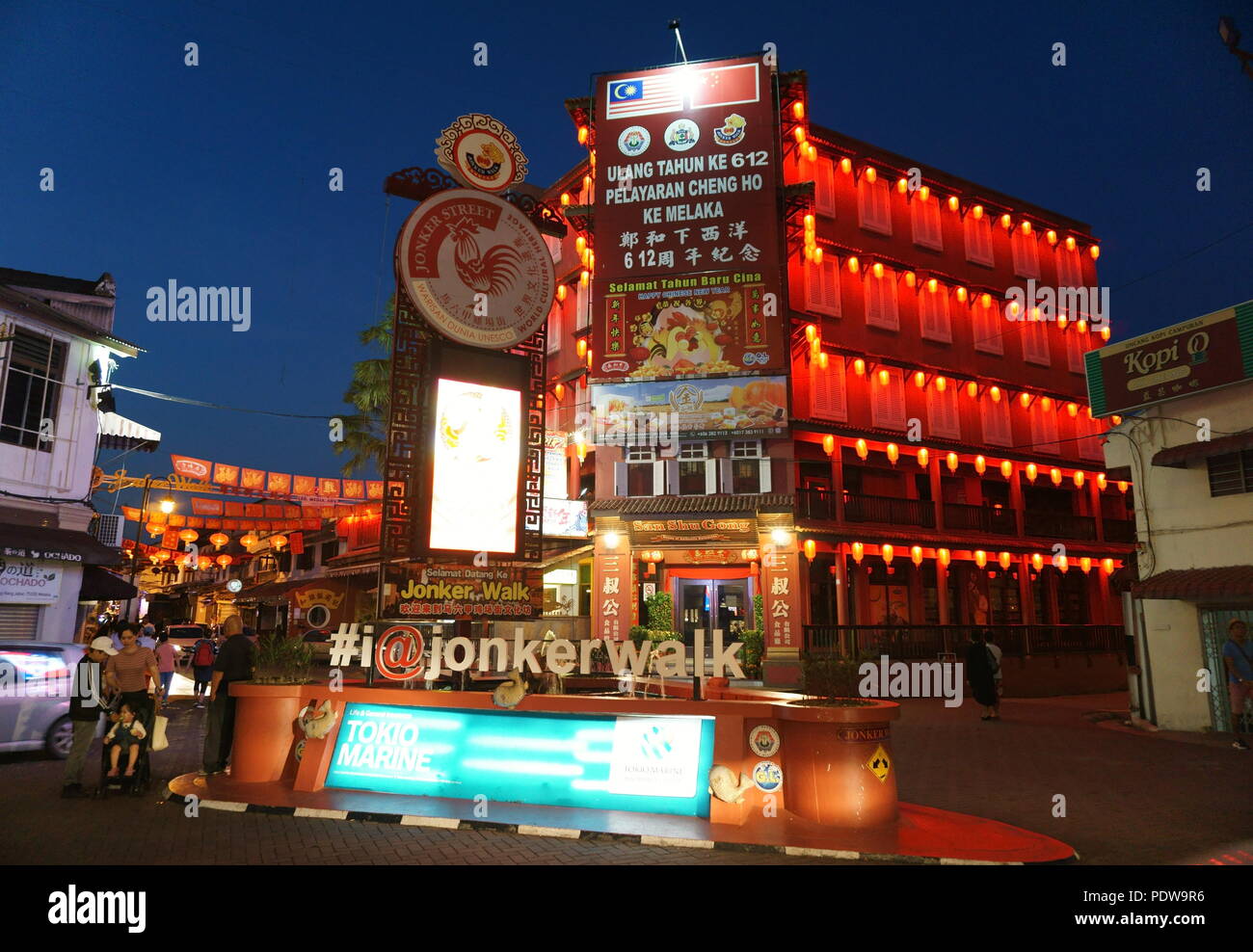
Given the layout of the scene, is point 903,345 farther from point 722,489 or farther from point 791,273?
→ point 722,489

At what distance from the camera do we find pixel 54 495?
64.0 feet

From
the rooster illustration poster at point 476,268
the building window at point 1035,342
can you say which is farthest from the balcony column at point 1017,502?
the rooster illustration poster at point 476,268

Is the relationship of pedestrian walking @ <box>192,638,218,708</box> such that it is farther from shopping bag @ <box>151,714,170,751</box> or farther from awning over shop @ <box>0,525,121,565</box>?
shopping bag @ <box>151,714,170,751</box>

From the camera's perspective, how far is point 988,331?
31516 millimetres

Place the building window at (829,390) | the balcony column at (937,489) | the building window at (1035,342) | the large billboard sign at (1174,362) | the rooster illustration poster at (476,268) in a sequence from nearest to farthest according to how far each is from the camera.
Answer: the rooster illustration poster at (476,268), the large billboard sign at (1174,362), the building window at (829,390), the balcony column at (937,489), the building window at (1035,342)

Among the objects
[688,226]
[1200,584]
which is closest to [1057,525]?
[1200,584]

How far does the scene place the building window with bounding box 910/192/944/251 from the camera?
101ft

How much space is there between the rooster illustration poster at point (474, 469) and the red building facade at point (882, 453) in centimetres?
1234

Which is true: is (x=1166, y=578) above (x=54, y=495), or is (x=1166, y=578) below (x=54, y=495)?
below

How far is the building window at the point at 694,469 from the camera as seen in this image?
25875 millimetres

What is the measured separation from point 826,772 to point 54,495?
20293 millimetres

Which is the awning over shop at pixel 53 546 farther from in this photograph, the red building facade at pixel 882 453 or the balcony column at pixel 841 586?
the balcony column at pixel 841 586
